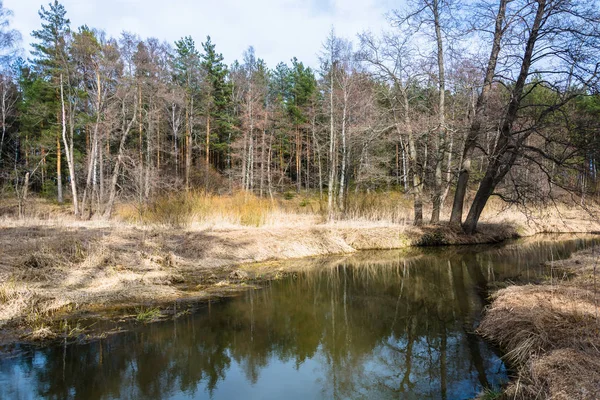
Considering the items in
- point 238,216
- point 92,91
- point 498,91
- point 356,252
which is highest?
point 92,91

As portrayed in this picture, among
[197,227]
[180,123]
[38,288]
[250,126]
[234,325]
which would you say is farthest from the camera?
[180,123]

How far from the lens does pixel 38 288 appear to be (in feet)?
21.9

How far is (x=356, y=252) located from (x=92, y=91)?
16.2 m

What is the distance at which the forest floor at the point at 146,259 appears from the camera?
6.14 m

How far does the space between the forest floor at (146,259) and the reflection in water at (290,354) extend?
88cm

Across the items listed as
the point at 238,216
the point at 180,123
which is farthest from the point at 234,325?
the point at 180,123

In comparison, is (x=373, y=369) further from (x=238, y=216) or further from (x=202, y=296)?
(x=238, y=216)

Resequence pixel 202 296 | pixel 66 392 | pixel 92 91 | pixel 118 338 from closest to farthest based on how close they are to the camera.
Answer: pixel 66 392 → pixel 118 338 → pixel 202 296 → pixel 92 91

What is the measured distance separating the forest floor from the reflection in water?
2.89 ft

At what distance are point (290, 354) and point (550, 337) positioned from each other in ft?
10.1

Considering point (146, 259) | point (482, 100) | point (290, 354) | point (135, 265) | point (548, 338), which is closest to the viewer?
point (548, 338)

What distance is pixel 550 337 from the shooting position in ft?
14.1

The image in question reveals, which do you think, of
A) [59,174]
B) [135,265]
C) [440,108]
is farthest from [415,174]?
[59,174]

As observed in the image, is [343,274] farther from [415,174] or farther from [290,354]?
[415,174]
